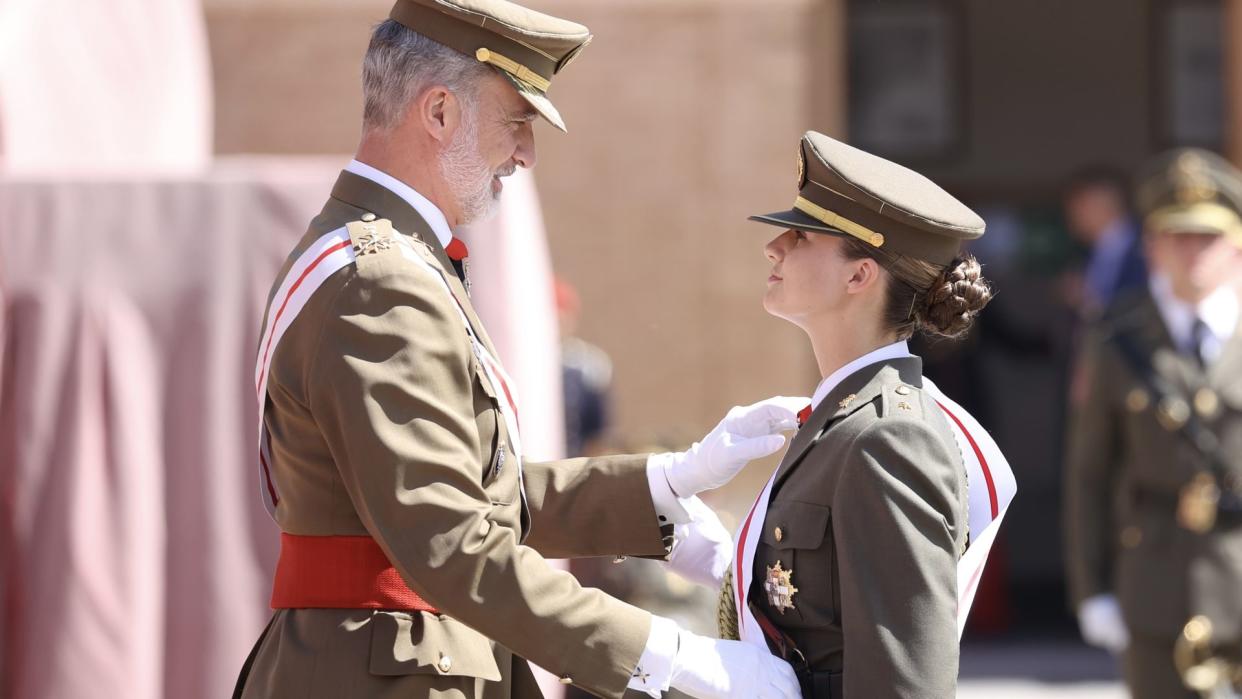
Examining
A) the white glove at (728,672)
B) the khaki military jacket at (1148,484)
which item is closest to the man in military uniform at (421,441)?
the white glove at (728,672)

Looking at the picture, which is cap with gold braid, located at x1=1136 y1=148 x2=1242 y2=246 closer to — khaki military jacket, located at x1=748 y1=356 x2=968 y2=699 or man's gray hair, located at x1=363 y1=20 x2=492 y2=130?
khaki military jacket, located at x1=748 y1=356 x2=968 y2=699

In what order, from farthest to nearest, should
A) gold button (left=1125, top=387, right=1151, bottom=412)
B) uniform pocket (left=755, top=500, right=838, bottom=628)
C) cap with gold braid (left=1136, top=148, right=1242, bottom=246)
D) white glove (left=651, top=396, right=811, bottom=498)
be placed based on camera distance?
cap with gold braid (left=1136, top=148, right=1242, bottom=246), gold button (left=1125, top=387, right=1151, bottom=412), white glove (left=651, top=396, right=811, bottom=498), uniform pocket (left=755, top=500, right=838, bottom=628)

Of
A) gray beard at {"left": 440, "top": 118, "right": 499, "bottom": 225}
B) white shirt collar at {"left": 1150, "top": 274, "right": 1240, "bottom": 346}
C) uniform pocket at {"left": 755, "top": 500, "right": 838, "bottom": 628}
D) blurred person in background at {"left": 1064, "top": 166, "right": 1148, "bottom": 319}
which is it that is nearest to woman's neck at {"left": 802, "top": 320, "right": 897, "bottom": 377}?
uniform pocket at {"left": 755, "top": 500, "right": 838, "bottom": 628}

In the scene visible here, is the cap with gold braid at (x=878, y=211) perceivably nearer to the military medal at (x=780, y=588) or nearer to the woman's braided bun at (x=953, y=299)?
the woman's braided bun at (x=953, y=299)

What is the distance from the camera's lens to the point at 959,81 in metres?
8.39

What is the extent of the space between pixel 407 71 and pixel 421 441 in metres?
0.56

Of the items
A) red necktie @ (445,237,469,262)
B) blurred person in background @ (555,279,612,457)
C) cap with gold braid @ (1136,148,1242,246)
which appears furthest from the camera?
blurred person in background @ (555,279,612,457)

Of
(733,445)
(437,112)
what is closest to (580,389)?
(733,445)

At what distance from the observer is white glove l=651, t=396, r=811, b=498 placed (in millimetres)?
2566

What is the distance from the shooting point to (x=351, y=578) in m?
2.19

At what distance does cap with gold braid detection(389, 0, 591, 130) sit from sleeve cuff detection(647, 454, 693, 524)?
61cm

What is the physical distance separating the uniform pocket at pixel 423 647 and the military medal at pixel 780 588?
0.41 metres

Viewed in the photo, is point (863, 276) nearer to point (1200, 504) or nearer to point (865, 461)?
point (865, 461)

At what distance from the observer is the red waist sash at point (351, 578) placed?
219 cm
